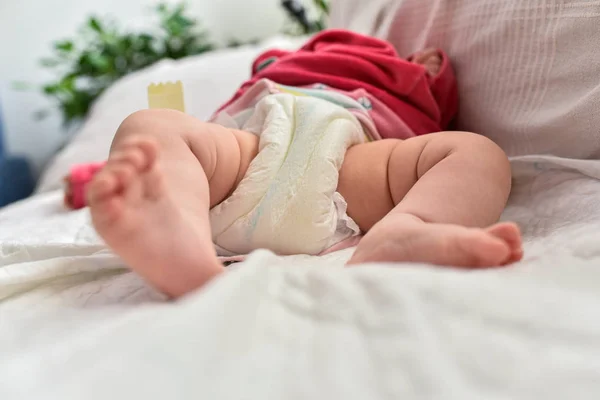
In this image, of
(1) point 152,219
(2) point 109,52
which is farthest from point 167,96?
(2) point 109,52

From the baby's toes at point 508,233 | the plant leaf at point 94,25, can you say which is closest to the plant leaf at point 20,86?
the plant leaf at point 94,25

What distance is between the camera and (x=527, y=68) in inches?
30.8

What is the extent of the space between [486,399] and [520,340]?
63 millimetres

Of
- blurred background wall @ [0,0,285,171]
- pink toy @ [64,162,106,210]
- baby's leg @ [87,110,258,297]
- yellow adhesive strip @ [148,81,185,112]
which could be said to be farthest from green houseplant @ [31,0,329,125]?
baby's leg @ [87,110,258,297]

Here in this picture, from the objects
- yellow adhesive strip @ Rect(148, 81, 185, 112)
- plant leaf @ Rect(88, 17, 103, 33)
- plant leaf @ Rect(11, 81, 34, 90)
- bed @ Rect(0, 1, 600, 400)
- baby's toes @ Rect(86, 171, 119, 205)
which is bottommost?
plant leaf @ Rect(11, 81, 34, 90)

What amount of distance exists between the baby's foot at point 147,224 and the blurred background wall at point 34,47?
6.11ft

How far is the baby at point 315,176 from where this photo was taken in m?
0.45

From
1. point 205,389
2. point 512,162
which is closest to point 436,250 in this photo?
point 205,389

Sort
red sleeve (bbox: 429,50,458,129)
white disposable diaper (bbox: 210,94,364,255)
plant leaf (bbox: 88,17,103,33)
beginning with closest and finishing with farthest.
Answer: white disposable diaper (bbox: 210,94,364,255) < red sleeve (bbox: 429,50,458,129) < plant leaf (bbox: 88,17,103,33)

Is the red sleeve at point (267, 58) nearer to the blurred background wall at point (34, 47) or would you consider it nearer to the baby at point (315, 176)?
the baby at point (315, 176)

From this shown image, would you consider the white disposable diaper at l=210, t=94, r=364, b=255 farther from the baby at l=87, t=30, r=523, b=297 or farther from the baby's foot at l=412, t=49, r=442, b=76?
the baby's foot at l=412, t=49, r=442, b=76

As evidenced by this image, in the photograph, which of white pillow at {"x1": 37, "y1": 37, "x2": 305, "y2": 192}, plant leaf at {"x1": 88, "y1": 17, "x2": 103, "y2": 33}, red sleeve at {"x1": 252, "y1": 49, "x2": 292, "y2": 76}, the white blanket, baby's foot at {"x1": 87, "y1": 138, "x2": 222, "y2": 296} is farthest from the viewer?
plant leaf at {"x1": 88, "y1": 17, "x2": 103, "y2": 33}

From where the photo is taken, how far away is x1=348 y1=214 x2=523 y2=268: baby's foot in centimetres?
45

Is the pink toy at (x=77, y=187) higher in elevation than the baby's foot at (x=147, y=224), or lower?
lower
